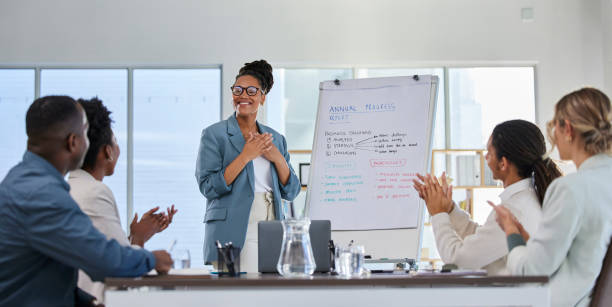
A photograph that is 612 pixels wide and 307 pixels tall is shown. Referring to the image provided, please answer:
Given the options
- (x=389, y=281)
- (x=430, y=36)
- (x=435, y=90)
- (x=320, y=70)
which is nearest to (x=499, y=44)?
(x=430, y=36)

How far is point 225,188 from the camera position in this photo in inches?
114

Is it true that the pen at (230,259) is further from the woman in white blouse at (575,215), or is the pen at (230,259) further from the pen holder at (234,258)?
the woman in white blouse at (575,215)

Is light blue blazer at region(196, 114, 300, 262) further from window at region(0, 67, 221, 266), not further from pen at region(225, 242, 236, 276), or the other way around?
window at region(0, 67, 221, 266)

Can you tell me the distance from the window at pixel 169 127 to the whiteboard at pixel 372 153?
8.11ft

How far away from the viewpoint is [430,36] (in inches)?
226

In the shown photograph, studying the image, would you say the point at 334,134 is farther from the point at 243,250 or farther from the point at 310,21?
the point at 310,21

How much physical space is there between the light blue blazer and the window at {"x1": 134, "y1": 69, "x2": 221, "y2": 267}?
Result: 2.80 m

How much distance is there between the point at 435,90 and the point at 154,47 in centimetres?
321

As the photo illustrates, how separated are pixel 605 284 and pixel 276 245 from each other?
1.12 metres

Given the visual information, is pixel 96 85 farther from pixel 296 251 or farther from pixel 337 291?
pixel 337 291

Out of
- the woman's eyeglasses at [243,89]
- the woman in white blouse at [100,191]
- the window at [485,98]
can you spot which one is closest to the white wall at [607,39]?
the window at [485,98]

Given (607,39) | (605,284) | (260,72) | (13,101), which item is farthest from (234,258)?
(607,39)

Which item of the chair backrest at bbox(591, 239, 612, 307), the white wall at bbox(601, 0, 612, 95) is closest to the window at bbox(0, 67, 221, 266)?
the white wall at bbox(601, 0, 612, 95)

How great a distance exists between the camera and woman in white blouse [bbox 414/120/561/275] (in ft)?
6.96
